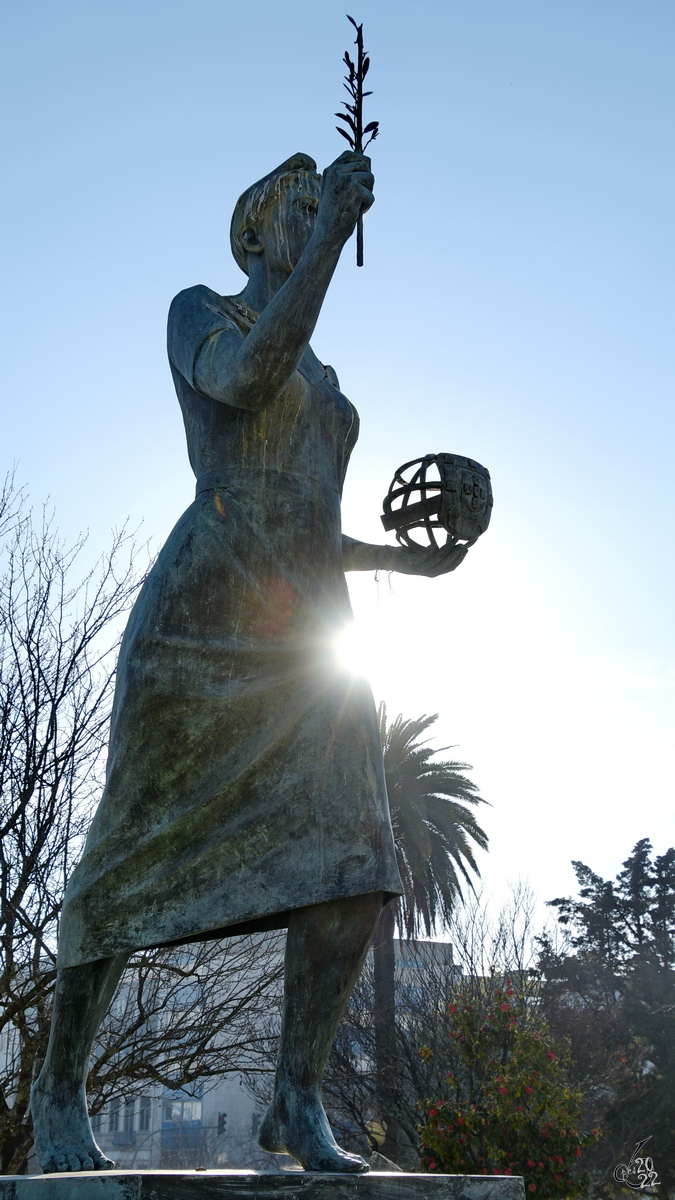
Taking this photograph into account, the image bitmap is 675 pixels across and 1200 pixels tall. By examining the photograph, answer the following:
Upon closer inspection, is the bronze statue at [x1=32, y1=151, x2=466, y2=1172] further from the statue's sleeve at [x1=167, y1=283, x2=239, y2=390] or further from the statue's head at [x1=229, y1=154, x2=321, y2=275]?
the statue's head at [x1=229, y1=154, x2=321, y2=275]

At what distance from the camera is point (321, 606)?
10.8ft

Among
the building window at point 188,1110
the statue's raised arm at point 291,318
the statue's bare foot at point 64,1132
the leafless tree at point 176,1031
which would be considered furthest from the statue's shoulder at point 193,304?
the building window at point 188,1110

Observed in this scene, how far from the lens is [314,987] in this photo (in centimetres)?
298

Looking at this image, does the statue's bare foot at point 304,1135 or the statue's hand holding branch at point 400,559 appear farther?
the statue's hand holding branch at point 400,559

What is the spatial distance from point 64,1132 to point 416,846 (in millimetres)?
21519

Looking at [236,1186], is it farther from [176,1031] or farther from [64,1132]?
[176,1031]

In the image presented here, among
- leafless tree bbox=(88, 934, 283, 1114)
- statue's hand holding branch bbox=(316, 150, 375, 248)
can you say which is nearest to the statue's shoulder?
statue's hand holding branch bbox=(316, 150, 375, 248)

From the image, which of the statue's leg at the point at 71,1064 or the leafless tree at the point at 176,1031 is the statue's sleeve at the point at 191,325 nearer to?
the statue's leg at the point at 71,1064

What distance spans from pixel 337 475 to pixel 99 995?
155 centimetres

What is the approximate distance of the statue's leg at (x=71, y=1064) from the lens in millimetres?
2809

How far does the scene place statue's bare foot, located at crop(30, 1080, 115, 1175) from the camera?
2711 millimetres

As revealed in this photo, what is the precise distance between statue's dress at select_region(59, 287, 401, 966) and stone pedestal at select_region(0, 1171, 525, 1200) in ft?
1.93

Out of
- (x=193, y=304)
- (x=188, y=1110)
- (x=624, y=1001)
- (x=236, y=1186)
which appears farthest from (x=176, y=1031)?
(x=188, y=1110)

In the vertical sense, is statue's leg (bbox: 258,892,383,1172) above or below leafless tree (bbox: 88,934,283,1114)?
below
